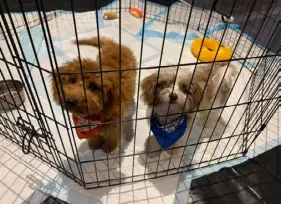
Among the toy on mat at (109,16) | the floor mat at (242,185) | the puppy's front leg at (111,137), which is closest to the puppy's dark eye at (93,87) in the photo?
the puppy's front leg at (111,137)

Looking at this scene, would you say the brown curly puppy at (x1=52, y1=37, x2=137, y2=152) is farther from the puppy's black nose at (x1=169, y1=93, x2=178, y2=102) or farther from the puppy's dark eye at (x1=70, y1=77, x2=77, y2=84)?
the puppy's black nose at (x1=169, y1=93, x2=178, y2=102)

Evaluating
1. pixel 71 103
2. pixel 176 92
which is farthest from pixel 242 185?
pixel 71 103

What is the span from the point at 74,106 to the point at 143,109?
2.74 ft

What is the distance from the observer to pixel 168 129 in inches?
52.3

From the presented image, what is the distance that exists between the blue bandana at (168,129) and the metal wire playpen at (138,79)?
76 mm

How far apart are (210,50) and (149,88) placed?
111 cm

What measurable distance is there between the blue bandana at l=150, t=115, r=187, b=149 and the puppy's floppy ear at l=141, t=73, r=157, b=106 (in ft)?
0.42

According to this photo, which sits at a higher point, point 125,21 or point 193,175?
point 125,21

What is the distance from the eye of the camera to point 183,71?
144 cm

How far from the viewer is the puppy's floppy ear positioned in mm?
1391

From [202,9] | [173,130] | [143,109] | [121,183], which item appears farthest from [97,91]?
[202,9]

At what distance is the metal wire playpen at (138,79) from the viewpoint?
119cm

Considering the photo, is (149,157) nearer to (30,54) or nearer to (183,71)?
(183,71)

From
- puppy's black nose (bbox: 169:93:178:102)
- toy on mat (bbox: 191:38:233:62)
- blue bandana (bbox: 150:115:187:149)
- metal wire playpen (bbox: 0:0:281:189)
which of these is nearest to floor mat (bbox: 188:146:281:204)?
metal wire playpen (bbox: 0:0:281:189)
